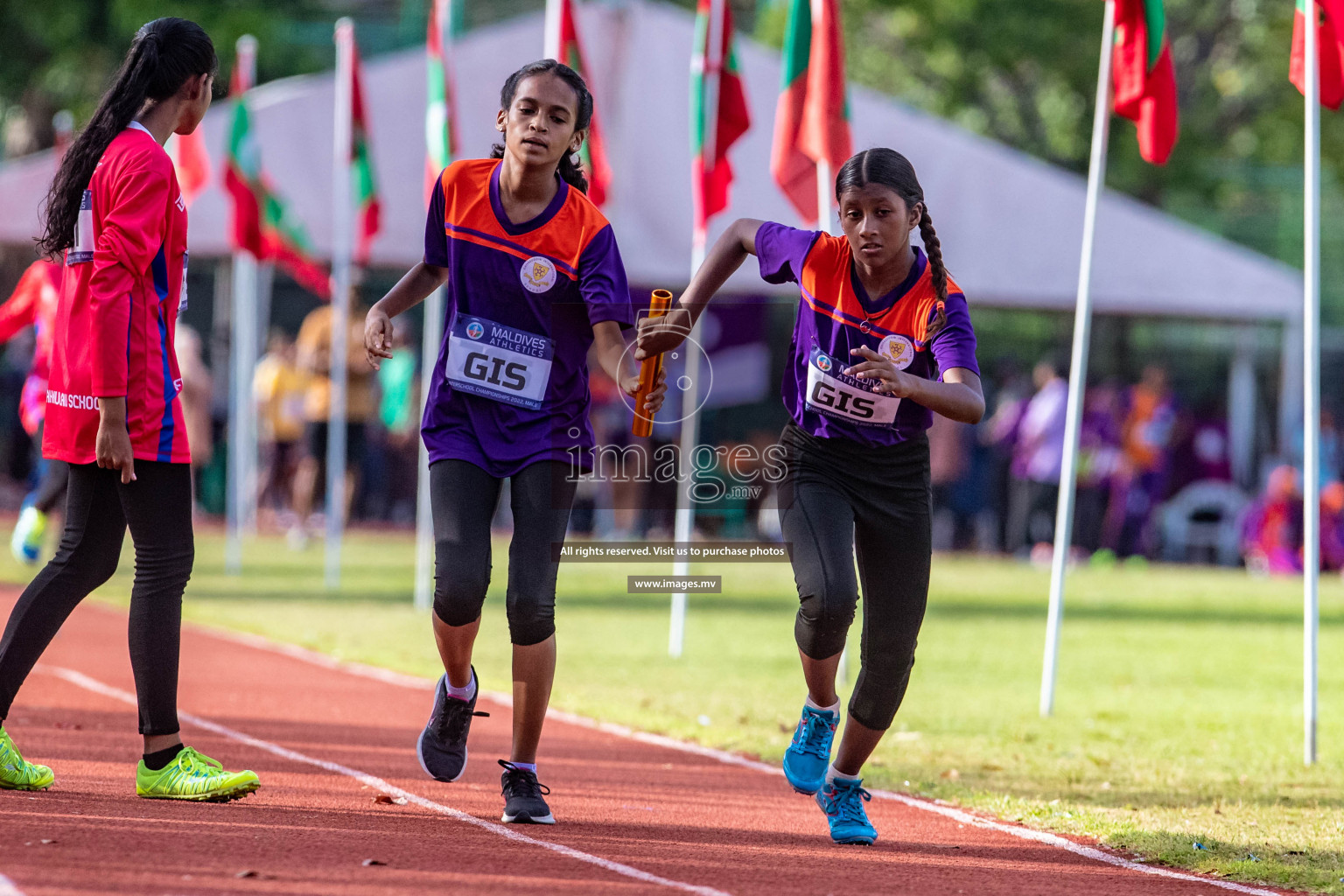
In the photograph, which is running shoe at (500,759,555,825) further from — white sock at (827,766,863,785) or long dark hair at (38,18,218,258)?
long dark hair at (38,18,218,258)

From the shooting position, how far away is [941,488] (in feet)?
73.0

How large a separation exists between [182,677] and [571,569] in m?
8.28

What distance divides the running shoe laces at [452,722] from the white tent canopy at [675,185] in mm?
13558

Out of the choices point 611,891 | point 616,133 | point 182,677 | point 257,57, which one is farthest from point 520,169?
point 257,57

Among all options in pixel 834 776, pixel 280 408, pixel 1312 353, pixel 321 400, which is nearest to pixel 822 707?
pixel 834 776

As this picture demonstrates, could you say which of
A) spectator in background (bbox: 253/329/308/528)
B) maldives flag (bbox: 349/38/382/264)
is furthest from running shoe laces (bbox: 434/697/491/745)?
spectator in background (bbox: 253/329/308/528)

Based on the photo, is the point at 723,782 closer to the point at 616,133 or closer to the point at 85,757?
the point at 85,757

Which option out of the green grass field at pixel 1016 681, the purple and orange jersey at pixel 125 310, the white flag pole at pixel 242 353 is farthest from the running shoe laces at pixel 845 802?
the white flag pole at pixel 242 353

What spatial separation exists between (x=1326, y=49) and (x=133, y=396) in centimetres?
625

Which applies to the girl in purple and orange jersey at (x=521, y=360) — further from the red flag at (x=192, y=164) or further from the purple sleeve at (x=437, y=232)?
the red flag at (x=192, y=164)

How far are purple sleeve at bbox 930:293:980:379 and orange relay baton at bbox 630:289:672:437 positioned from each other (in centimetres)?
86

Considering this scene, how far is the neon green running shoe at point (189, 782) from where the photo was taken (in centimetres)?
541

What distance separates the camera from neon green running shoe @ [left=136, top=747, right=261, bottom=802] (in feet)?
17.7

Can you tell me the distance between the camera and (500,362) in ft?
17.5
